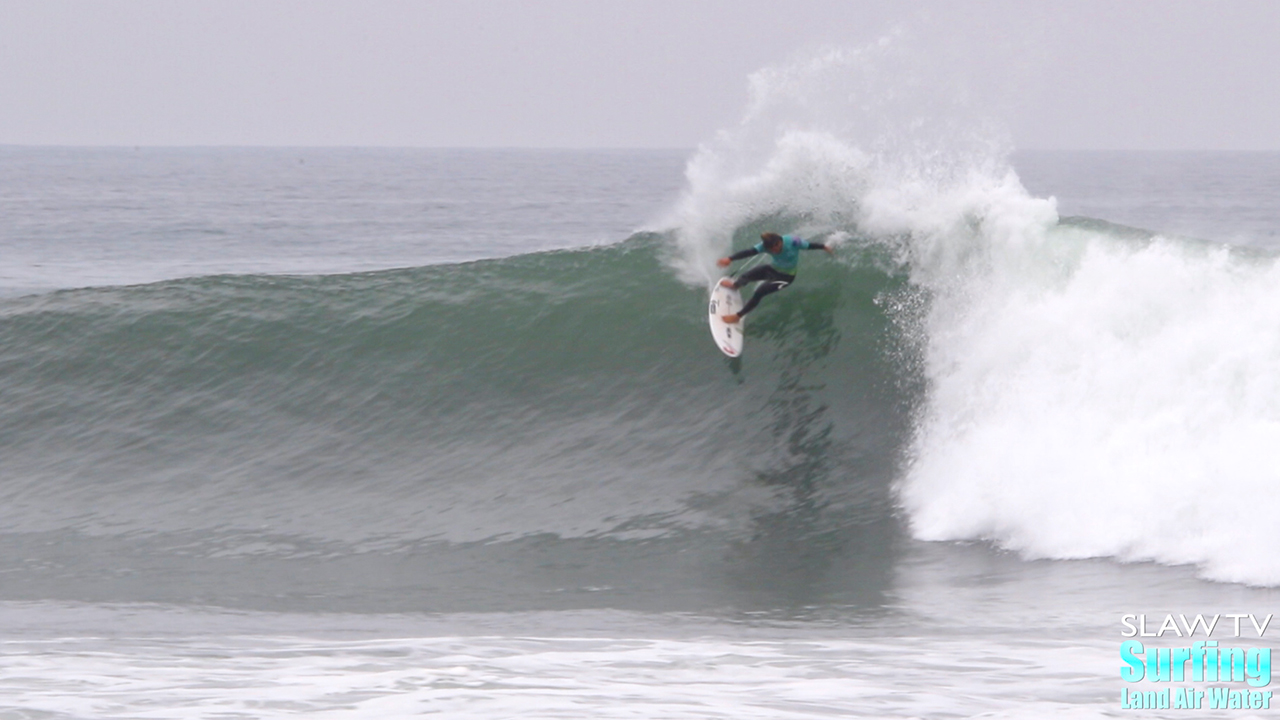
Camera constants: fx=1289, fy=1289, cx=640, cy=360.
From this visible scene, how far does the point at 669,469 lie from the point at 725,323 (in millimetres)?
1741

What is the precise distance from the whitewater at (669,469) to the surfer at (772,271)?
419mm

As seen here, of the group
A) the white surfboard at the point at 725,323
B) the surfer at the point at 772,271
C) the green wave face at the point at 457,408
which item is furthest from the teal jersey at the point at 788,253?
the green wave face at the point at 457,408

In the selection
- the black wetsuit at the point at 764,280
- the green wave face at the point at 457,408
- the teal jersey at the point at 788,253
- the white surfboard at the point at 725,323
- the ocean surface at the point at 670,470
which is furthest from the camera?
the white surfboard at the point at 725,323

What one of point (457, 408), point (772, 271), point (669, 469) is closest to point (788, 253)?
point (772, 271)

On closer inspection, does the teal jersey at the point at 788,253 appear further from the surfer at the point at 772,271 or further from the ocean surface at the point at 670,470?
the ocean surface at the point at 670,470

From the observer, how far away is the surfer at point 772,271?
1127 centimetres

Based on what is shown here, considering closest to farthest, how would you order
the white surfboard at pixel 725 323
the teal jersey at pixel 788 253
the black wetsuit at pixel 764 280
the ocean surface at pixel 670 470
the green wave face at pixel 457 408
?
1. the ocean surface at pixel 670 470
2. the green wave face at pixel 457 408
3. the teal jersey at pixel 788 253
4. the black wetsuit at pixel 764 280
5. the white surfboard at pixel 725 323

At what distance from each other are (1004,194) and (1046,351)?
8.13ft

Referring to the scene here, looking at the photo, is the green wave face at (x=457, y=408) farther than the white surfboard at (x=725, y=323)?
No

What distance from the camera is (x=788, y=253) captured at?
1140cm

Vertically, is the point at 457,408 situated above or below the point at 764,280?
below

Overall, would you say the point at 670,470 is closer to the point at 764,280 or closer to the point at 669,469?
the point at 669,469

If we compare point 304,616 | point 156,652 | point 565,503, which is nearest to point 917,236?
point 565,503

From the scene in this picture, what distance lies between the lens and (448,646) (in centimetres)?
697
